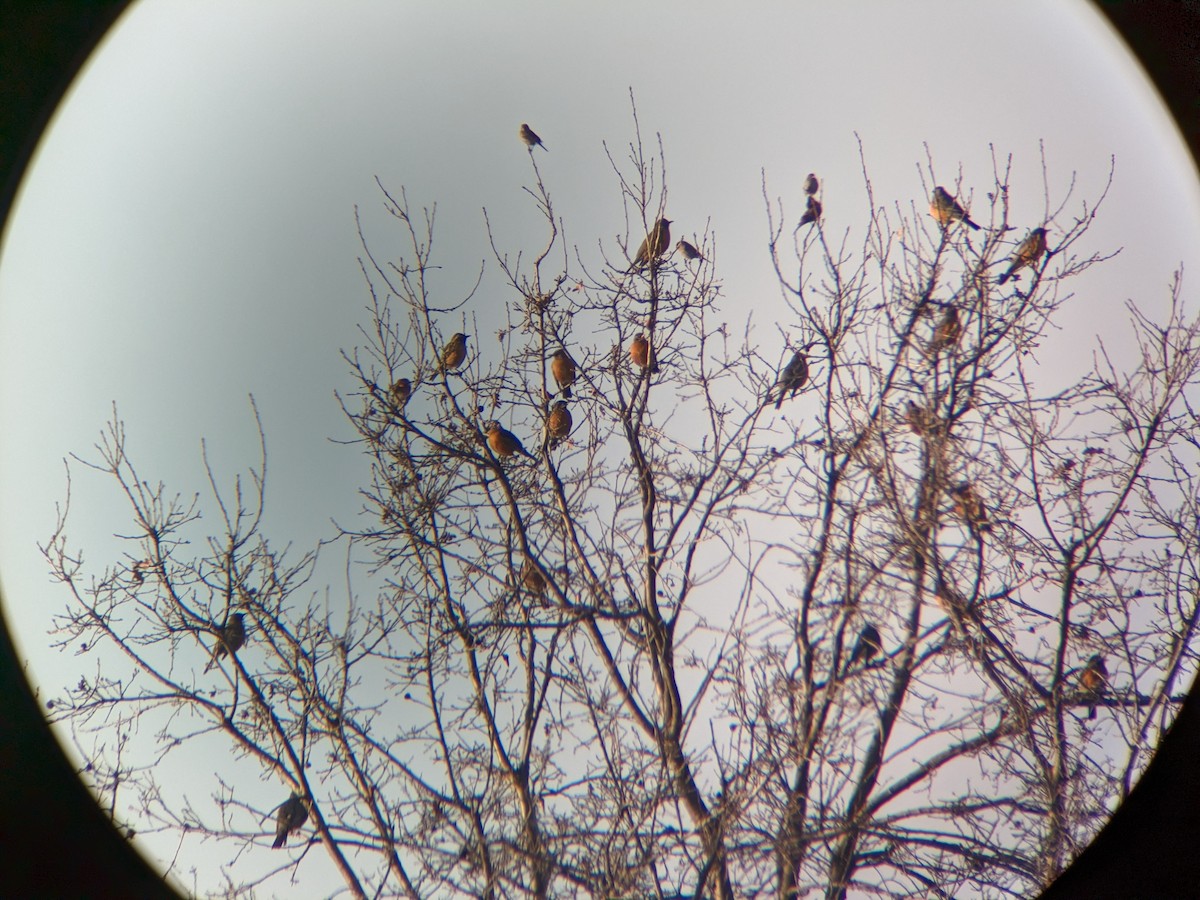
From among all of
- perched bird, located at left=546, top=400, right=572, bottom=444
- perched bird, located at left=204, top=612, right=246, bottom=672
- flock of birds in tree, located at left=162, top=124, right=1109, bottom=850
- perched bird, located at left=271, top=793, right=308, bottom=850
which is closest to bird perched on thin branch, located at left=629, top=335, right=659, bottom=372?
flock of birds in tree, located at left=162, top=124, right=1109, bottom=850

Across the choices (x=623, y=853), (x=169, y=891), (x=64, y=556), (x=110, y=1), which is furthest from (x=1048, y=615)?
(x=110, y=1)

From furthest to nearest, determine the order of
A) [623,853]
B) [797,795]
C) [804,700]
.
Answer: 1. [804,700]
2. [797,795]
3. [623,853]

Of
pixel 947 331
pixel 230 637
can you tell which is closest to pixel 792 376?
pixel 947 331

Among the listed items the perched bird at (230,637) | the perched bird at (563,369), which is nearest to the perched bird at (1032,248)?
the perched bird at (563,369)

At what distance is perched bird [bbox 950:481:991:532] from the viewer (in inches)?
225

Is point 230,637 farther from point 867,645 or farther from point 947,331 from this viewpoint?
point 947,331

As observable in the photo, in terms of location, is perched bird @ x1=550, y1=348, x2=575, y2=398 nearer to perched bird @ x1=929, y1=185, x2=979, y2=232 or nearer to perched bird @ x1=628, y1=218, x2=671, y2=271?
perched bird @ x1=628, y1=218, x2=671, y2=271

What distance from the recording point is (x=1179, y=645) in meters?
5.60

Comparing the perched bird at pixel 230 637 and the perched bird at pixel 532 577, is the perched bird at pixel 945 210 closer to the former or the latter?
the perched bird at pixel 532 577

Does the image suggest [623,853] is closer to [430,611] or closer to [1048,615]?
[430,611]

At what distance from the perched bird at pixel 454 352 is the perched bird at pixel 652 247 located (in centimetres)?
129

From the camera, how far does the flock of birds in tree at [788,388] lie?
5.73 metres

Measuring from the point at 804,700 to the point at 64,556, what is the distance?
4.77m

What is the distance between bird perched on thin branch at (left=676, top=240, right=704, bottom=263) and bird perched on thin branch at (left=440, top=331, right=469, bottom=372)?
1659mm
